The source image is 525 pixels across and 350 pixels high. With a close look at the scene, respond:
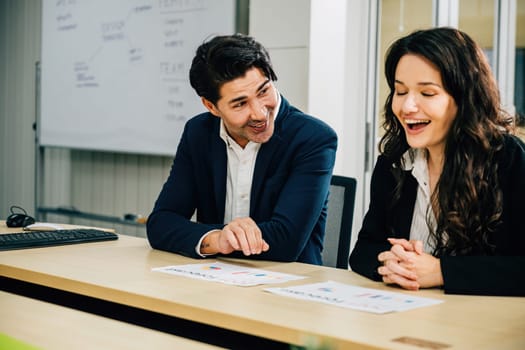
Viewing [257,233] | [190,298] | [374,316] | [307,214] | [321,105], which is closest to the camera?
[374,316]

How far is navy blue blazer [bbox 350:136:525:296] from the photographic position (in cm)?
147

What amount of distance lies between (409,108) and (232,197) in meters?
0.72

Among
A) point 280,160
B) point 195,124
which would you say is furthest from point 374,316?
point 195,124

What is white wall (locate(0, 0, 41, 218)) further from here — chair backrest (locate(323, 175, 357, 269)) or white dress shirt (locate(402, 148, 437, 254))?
white dress shirt (locate(402, 148, 437, 254))

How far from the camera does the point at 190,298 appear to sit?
140cm

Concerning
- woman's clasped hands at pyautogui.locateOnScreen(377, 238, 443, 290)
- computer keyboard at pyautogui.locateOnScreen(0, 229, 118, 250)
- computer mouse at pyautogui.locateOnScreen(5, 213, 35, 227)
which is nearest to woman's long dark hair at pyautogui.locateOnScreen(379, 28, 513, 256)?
woman's clasped hands at pyautogui.locateOnScreen(377, 238, 443, 290)

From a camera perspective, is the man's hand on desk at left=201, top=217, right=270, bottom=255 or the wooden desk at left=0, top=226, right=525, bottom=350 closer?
the wooden desk at left=0, top=226, right=525, bottom=350

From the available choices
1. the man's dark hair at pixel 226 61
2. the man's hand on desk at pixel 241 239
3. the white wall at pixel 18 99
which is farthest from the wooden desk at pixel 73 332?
the white wall at pixel 18 99

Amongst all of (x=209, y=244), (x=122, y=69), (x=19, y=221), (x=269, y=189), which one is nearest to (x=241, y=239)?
(x=209, y=244)

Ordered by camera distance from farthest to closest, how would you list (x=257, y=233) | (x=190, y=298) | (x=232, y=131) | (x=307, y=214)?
(x=232, y=131)
(x=307, y=214)
(x=257, y=233)
(x=190, y=298)

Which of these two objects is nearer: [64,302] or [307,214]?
[64,302]

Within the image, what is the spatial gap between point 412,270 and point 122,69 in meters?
2.92

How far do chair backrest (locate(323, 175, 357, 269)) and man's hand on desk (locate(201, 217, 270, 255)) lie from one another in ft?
1.36

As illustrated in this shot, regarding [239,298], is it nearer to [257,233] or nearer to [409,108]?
[257,233]
